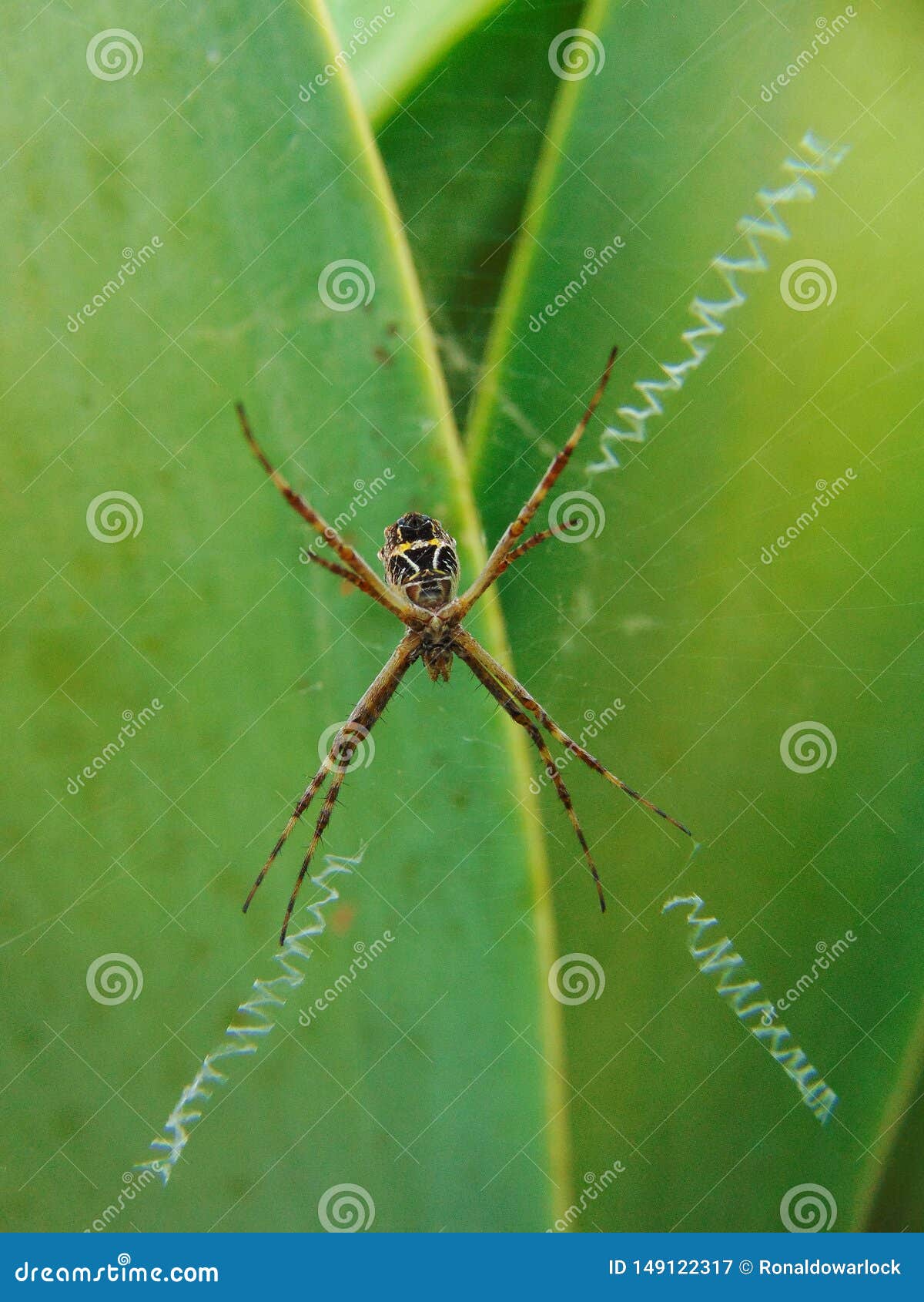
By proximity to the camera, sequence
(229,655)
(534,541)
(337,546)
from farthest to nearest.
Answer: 1. (534,541)
2. (337,546)
3. (229,655)

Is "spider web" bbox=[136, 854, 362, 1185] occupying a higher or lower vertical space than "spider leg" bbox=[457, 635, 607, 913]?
lower

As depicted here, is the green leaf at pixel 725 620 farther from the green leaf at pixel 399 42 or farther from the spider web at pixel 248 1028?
the spider web at pixel 248 1028

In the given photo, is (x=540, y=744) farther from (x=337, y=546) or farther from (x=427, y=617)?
(x=337, y=546)

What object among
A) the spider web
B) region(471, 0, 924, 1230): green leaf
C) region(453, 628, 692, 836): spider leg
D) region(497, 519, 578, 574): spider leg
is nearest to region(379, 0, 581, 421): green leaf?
region(471, 0, 924, 1230): green leaf

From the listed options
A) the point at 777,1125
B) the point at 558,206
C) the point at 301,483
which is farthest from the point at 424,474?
the point at 777,1125

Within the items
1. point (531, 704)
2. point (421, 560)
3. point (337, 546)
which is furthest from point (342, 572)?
point (531, 704)

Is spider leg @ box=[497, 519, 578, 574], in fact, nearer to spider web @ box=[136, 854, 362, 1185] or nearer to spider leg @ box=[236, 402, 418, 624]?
spider leg @ box=[236, 402, 418, 624]

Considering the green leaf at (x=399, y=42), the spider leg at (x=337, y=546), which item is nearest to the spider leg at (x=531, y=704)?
the spider leg at (x=337, y=546)

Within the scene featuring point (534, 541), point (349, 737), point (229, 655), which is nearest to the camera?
point (229, 655)
